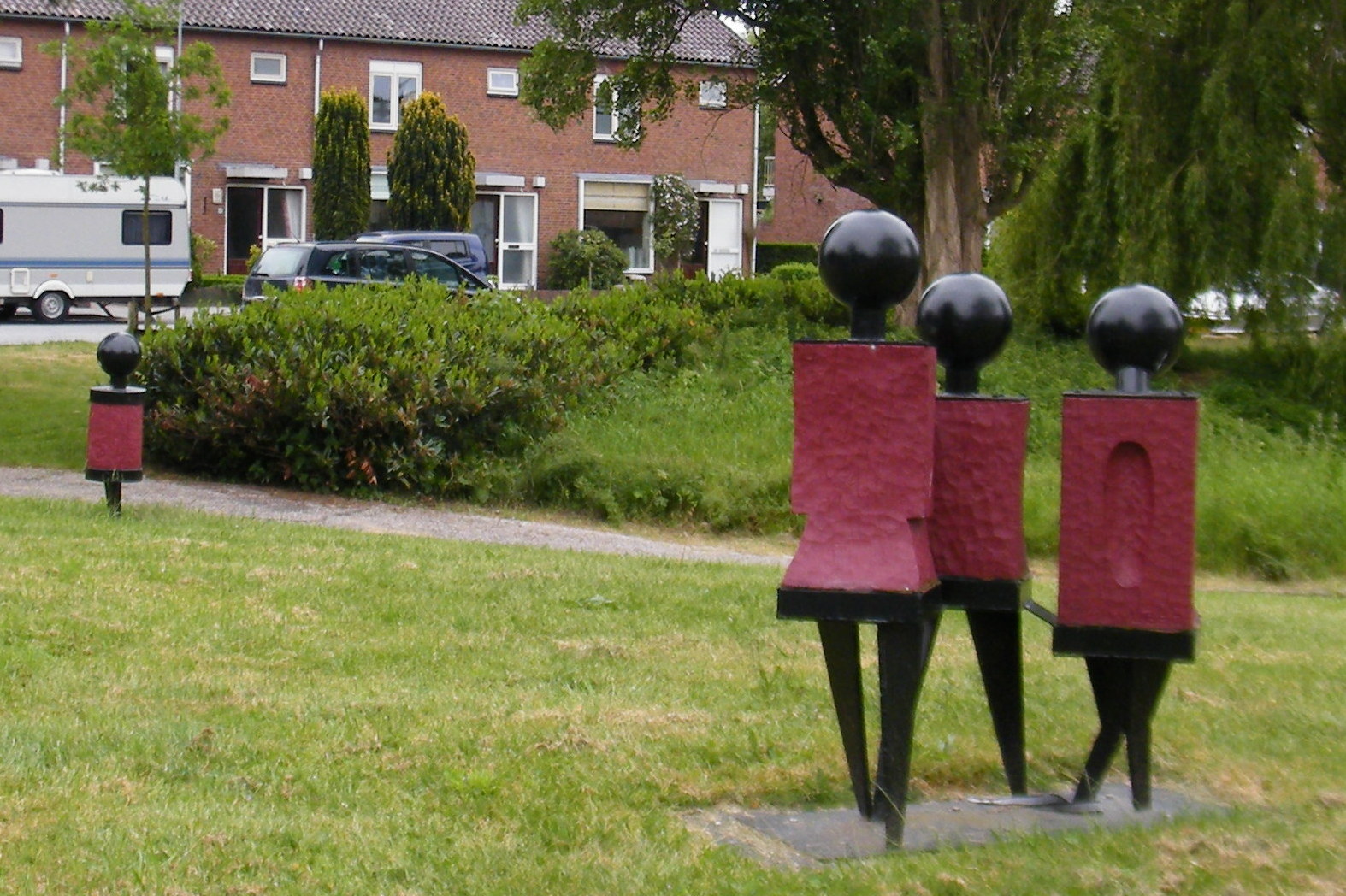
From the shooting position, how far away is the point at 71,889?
3852mm

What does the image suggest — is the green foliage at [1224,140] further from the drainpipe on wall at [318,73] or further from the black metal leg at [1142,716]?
the drainpipe on wall at [318,73]

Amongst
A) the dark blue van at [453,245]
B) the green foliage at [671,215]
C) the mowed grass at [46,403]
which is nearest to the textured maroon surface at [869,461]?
the mowed grass at [46,403]

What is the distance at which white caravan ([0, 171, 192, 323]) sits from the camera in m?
33.1

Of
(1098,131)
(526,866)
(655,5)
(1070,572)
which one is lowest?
(526,866)

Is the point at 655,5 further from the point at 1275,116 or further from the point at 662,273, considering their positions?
the point at 1275,116

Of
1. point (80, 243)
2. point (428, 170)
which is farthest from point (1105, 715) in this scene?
point (428, 170)

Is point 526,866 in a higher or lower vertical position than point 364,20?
lower

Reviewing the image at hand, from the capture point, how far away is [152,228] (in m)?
33.9

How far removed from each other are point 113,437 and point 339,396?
305cm

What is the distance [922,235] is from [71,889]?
65.4 ft

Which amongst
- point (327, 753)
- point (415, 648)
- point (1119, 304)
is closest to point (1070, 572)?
point (1119, 304)

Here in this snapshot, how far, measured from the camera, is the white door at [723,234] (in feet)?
155

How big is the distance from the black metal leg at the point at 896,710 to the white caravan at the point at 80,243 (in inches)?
1209

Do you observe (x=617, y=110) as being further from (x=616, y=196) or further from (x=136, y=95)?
(x=616, y=196)
